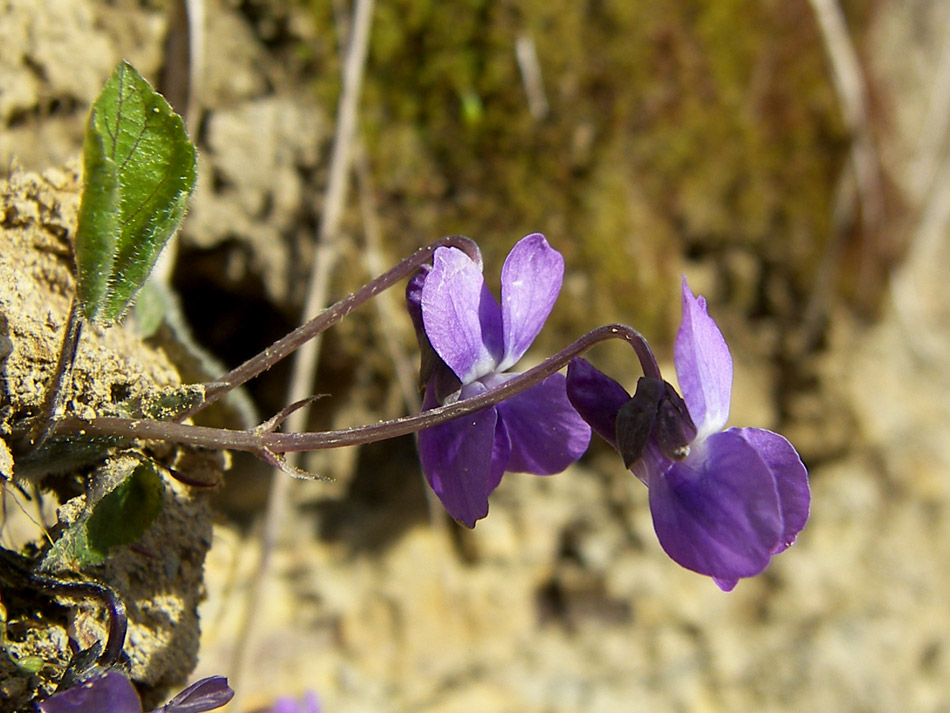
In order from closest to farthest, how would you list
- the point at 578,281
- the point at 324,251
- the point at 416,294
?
the point at 416,294, the point at 324,251, the point at 578,281

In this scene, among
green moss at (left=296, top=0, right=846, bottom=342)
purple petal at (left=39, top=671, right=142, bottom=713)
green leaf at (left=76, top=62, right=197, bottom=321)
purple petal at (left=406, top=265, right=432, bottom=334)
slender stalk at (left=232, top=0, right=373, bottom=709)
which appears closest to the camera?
purple petal at (left=39, top=671, right=142, bottom=713)

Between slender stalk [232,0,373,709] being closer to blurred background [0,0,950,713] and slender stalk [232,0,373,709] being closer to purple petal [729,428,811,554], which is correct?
blurred background [0,0,950,713]

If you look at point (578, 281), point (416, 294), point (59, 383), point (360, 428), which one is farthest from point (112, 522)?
point (578, 281)

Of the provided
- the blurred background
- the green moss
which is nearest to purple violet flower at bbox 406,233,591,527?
the blurred background

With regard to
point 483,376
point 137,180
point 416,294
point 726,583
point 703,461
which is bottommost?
point 726,583

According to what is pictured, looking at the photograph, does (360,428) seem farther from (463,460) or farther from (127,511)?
(127,511)

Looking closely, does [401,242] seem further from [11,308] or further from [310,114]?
[11,308]

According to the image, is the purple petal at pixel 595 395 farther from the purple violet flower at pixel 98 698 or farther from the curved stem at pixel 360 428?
the purple violet flower at pixel 98 698
